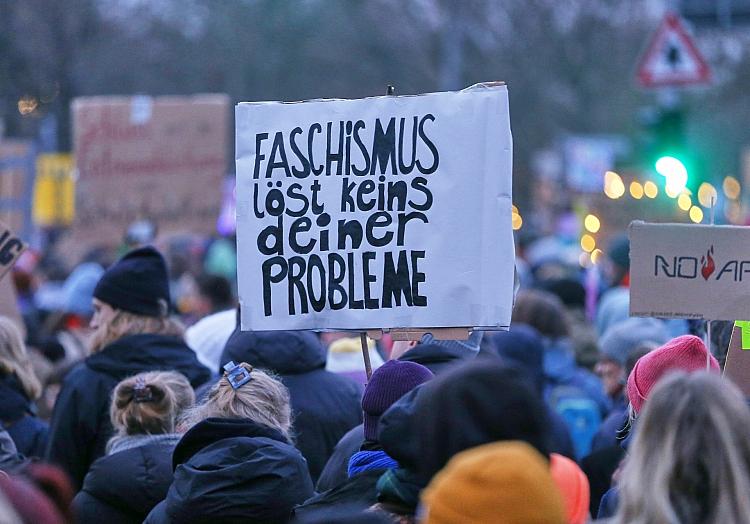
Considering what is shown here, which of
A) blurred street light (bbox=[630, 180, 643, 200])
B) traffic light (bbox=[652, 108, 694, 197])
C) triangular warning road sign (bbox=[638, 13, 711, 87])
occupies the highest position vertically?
triangular warning road sign (bbox=[638, 13, 711, 87])

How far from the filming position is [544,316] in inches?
317

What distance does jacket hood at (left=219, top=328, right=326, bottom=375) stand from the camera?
5.50 meters

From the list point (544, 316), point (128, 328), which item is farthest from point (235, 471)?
point (544, 316)

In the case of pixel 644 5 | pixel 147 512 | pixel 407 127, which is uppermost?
pixel 644 5

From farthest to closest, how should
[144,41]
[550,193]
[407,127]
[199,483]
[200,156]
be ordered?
1. [144,41]
2. [550,193]
3. [200,156]
4. [407,127]
5. [199,483]

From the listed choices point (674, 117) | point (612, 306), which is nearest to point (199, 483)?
point (612, 306)

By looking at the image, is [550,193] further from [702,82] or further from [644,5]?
[702,82]

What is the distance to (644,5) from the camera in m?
44.2

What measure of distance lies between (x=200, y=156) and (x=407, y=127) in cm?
712

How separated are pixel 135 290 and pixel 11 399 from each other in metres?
0.71

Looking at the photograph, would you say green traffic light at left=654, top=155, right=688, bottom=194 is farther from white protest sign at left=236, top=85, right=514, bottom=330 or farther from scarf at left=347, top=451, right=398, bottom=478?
scarf at left=347, top=451, right=398, bottom=478

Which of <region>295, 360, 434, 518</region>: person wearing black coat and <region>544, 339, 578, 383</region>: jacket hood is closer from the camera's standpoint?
<region>295, 360, 434, 518</region>: person wearing black coat

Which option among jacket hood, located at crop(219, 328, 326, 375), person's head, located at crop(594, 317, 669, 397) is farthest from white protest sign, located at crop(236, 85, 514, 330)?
person's head, located at crop(594, 317, 669, 397)

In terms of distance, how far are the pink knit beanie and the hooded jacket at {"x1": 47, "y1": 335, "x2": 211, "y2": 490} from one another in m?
2.26
